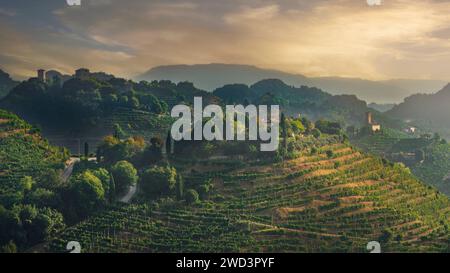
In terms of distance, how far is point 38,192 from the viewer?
26.7 m

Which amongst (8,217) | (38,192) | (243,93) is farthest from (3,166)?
(243,93)

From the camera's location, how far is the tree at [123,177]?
26641mm

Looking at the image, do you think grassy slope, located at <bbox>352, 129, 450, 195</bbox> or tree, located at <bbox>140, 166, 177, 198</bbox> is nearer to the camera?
tree, located at <bbox>140, 166, 177, 198</bbox>

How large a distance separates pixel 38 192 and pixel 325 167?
44.4 feet

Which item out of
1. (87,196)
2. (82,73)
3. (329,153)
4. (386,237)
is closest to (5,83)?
(82,73)

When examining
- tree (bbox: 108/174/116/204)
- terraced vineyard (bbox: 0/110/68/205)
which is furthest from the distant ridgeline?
tree (bbox: 108/174/116/204)

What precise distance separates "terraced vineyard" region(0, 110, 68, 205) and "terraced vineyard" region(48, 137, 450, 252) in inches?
307

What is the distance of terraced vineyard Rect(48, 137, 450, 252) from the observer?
23.8 metres

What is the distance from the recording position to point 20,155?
32.8 m

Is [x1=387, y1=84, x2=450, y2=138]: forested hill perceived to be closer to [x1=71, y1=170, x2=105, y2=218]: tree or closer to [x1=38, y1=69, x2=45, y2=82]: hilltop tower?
[x1=38, y1=69, x2=45, y2=82]: hilltop tower

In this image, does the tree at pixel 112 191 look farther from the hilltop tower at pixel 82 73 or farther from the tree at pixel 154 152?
the hilltop tower at pixel 82 73

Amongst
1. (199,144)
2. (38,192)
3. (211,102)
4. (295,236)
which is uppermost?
(211,102)

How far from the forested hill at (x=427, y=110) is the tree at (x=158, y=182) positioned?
5296 centimetres
